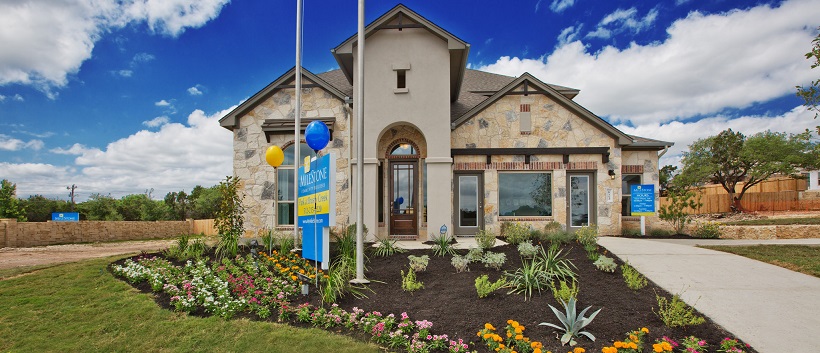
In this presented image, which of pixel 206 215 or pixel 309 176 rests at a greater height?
pixel 309 176

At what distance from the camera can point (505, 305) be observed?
17.5ft

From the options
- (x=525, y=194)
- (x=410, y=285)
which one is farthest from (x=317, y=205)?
(x=525, y=194)

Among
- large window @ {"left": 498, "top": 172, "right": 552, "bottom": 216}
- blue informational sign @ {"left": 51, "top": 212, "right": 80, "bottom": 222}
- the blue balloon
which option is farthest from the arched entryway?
blue informational sign @ {"left": 51, "top": 212, "right": 80, "bottom": 222}

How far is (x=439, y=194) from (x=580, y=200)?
4.87m

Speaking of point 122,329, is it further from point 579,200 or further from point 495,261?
point 579,200

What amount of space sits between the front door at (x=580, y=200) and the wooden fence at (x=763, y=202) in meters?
13.3

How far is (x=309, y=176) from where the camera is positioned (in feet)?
24.1

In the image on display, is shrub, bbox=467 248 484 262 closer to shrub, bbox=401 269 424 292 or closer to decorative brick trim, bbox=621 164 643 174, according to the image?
shrub, bbox=401 269 424 292

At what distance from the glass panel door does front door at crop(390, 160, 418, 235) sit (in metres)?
4.96

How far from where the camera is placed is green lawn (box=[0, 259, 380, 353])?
4.71 metres

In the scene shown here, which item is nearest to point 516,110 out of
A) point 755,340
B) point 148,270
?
point 755,340

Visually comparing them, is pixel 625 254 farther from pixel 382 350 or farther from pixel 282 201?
pixel 282 201

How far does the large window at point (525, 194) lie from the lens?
1308cm

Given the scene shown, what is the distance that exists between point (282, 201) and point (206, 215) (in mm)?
27213
